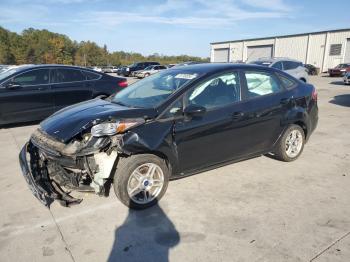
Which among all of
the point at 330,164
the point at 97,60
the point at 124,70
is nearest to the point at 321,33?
the point at 124,70

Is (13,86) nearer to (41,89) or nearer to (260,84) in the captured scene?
(41,89)

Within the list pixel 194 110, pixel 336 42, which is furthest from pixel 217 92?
pixel 336 42

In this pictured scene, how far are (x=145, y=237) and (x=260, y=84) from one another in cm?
284

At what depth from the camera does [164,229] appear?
3.32 m

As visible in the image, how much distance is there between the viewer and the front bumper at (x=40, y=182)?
341 cm

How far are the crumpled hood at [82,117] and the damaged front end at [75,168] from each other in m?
0.09

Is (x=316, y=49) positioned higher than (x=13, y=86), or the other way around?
(x=316, y=49)

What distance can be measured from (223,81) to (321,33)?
144ft

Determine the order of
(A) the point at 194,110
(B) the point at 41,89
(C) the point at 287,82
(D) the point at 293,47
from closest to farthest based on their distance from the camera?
(A) the point at 194,110 → (C) the point at 287,82 → (B) the point at 41,89 → (D) the point at 293,47

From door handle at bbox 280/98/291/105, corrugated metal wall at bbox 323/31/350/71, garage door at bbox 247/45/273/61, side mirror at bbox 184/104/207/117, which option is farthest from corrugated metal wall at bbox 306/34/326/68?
side mirror at bbox 184/104/207/117

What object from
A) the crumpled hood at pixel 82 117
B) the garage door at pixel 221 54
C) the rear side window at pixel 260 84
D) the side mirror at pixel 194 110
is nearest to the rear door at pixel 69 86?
the crumpled hood at pixel 82 117

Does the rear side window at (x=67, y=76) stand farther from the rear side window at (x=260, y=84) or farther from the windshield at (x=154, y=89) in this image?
the rear side window at (x=260, y=84)

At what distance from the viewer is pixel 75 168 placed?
11.5 ft

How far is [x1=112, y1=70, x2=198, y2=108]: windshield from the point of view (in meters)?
4.05
